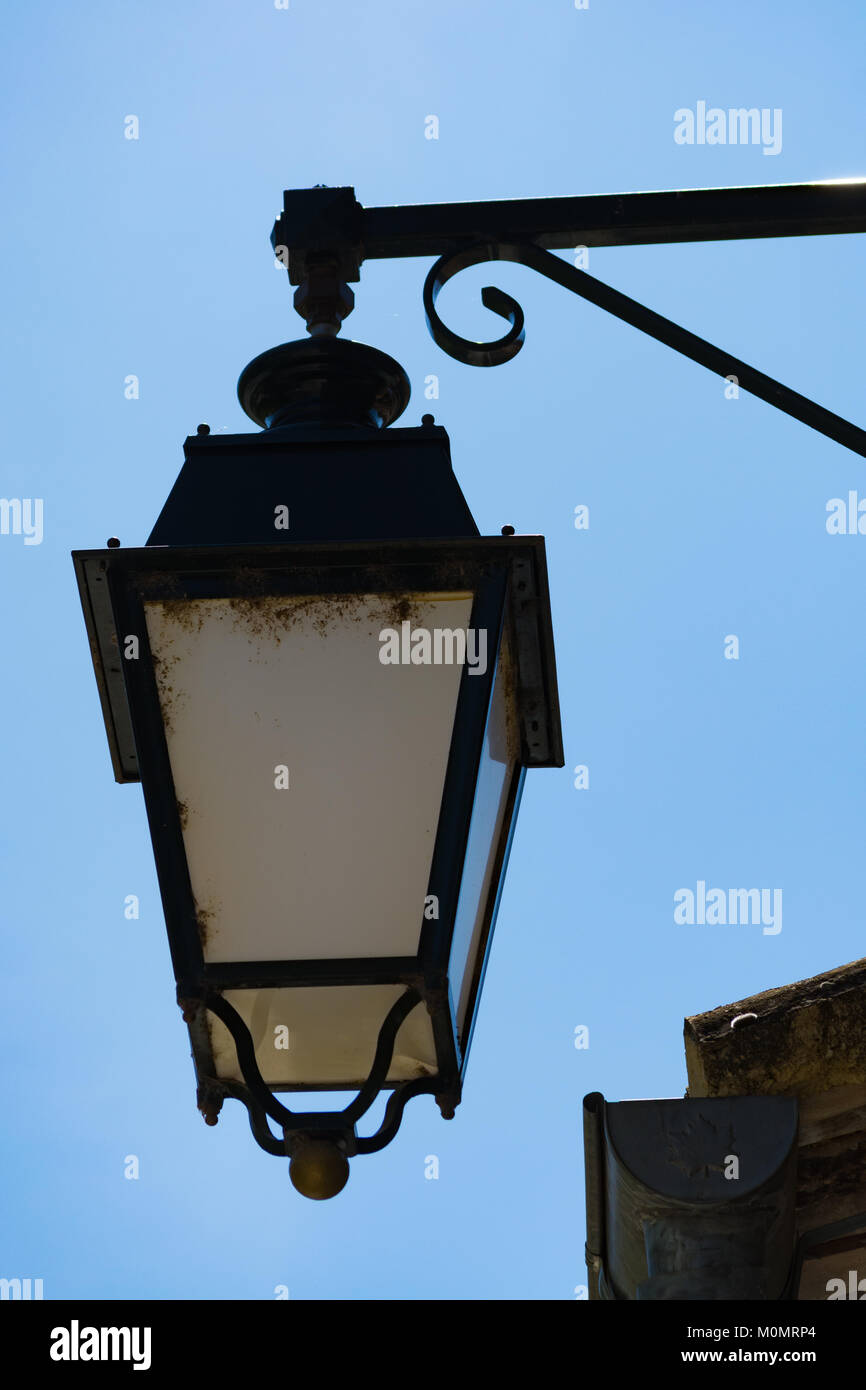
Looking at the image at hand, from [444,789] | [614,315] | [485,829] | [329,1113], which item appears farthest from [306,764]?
[614,315]

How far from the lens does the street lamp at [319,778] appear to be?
2.29 metres

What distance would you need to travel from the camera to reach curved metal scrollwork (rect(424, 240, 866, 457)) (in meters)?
2.83

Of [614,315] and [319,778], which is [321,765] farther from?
[614,315]

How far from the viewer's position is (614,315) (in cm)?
288

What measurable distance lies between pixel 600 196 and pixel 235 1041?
5.01 ft

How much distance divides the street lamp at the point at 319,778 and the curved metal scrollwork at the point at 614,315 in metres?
0.49

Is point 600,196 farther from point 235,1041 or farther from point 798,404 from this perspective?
point 235,1041

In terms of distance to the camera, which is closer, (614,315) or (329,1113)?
(329,1113)

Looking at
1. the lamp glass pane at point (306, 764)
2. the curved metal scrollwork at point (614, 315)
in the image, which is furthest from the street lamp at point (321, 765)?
the curved metal scrollwork at point (614, 315)

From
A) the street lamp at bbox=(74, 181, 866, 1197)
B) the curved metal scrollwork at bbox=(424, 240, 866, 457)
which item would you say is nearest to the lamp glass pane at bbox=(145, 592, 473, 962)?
the street lamp at bbox=(74, 181, 866, 1197)

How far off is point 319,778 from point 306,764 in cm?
3

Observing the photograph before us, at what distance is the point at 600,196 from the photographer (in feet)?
9.65

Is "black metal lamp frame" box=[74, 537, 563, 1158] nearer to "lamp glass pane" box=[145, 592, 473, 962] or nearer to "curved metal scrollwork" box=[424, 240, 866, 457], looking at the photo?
"lamp glass pane" box=[145, 592, 473, 962]
